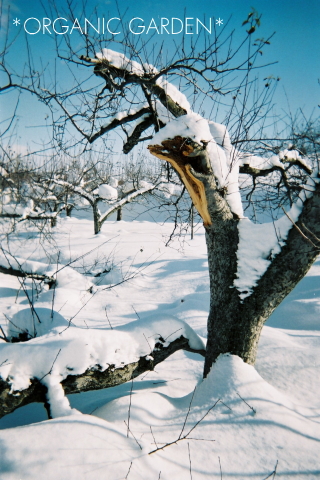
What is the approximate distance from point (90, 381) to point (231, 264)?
1600 millimetres

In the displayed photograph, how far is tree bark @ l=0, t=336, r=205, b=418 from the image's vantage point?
176 cm

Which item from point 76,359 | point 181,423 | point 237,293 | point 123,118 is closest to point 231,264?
point 237,293

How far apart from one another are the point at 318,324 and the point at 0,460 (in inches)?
193

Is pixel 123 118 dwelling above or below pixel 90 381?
above

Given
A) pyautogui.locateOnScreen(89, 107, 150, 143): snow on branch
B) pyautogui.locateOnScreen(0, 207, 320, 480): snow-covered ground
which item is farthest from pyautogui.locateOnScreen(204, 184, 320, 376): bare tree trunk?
pyautogui.locateOnScreen(89, 107, 150, 143): snow on branch

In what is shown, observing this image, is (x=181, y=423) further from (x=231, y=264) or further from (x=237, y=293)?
(x=231, y=264)

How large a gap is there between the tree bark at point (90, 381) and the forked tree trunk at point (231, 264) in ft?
1.58

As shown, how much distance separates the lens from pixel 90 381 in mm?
2078

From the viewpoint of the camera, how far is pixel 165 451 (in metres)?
1.61

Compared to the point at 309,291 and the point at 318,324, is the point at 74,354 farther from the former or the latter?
the point at 309,291

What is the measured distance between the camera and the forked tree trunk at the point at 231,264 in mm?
2066

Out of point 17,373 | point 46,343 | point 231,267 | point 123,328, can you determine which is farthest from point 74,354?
point 231,267

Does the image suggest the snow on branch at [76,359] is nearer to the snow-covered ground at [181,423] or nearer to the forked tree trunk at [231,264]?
the snow-covered ground at [181,423]

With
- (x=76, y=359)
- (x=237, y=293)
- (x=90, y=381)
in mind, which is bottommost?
(x=90, y=381)
